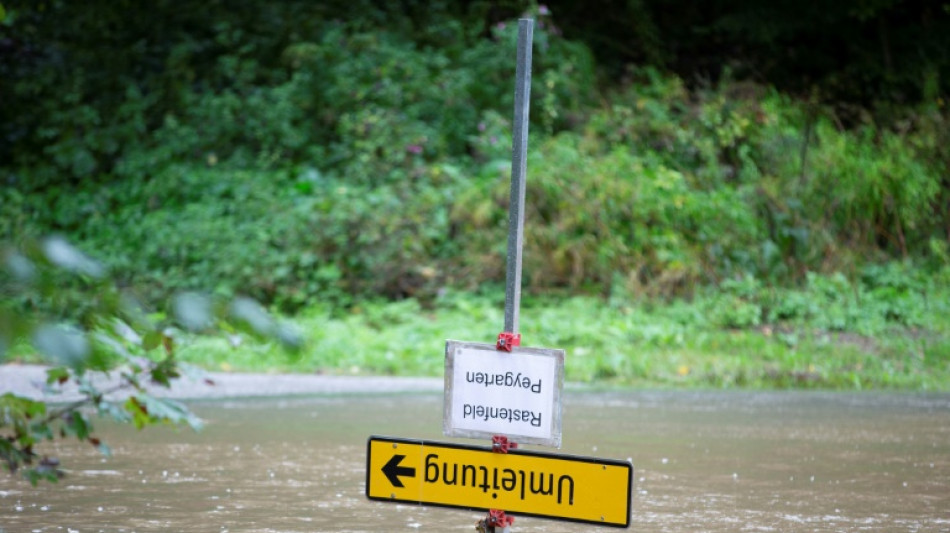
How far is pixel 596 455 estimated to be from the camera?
8.23 m

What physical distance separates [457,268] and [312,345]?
12.9m

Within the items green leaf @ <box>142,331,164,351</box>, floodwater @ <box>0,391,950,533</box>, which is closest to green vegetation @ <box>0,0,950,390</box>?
floodwater @ <box>0,391,950,533</box>

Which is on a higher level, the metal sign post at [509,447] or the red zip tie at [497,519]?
the metal sign post at [509,447]

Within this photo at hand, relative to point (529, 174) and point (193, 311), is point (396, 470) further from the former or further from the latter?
point (529, 174)

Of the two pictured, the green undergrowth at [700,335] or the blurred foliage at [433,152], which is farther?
the blurred foliage at [433,152]

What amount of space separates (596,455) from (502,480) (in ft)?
14.9

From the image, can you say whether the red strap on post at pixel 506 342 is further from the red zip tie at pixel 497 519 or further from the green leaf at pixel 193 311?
the green leaf at pixel 193 311

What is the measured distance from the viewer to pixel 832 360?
39.3 feet

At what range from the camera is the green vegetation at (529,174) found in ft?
43.7

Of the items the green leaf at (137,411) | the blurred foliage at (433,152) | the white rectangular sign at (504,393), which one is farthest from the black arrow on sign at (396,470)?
the blurred foliage at (433,152)

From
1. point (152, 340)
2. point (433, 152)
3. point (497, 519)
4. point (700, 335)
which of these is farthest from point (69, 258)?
point (433, 152)

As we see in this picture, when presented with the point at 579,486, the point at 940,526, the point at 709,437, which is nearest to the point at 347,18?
the point at 709,437

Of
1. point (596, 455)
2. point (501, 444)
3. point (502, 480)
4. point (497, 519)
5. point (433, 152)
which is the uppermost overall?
point (433, 152)

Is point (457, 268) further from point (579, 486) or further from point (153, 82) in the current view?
point (579, 486)
